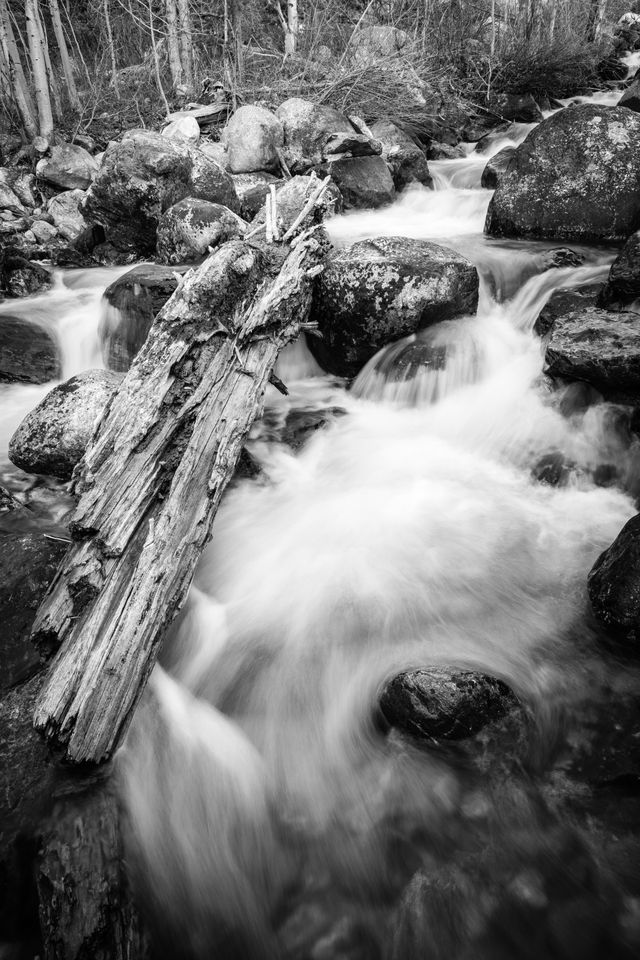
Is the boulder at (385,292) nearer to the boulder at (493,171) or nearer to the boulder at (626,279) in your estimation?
the boulder at (626,279)

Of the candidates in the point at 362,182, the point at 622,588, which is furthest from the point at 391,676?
the point at 362,182

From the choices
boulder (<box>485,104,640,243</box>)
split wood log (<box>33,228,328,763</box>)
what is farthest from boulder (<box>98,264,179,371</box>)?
boulder (<box>485,104,640,243</box>)

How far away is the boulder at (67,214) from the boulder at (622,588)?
372 inches

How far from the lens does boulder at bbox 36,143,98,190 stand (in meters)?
10.6

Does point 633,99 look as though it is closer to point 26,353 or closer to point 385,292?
point 385,292

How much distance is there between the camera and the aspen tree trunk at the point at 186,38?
13859 millimetres

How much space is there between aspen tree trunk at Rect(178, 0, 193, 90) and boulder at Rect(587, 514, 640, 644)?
16676mm

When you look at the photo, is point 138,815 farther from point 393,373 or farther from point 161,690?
point 393,373

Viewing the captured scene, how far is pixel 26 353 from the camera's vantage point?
5.79m

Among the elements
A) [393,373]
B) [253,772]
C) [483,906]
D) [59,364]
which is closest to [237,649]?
[253,772]

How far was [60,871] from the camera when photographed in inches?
72.5

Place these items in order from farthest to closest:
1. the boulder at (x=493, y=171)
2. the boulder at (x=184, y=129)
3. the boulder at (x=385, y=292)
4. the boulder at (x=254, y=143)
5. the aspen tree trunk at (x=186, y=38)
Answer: the aspen tree trunk at (x=186, y=38), the boulder at (x=184, y=129), the boulder at (x=254, y=143), the boulder at (x=493, y=171), the boulder at (x=385, y=292)

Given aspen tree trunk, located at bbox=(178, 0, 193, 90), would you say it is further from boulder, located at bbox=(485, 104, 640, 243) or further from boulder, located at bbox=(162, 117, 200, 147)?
boulder, located at bbox=(485, 104, 640, 243)

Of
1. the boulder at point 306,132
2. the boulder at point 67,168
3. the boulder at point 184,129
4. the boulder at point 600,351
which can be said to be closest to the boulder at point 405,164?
the boulder at point 306,132
